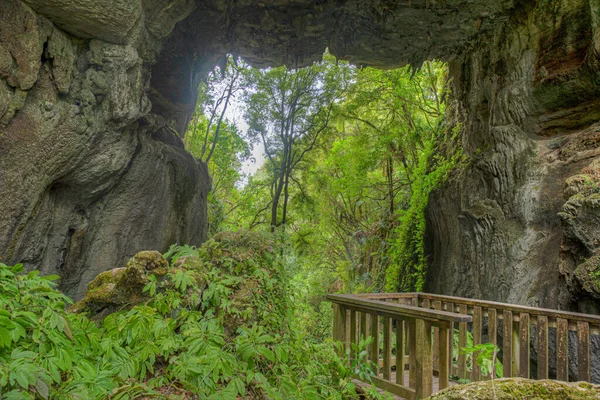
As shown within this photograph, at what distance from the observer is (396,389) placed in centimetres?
341

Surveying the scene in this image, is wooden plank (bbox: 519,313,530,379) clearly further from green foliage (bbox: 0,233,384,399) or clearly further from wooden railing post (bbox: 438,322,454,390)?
green foliage (bbox: 0,233,384,399)

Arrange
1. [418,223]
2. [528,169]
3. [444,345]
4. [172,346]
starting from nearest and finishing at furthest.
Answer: [172,346] → [444,345] → [528,169] → [418,223]

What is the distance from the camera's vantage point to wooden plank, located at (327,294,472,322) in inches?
115

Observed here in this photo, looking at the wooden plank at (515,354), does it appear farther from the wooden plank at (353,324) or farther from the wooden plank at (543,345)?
the wooden plank at (353,324)

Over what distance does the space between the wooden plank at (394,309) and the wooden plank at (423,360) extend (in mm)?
89

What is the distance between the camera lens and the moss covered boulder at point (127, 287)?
3119 mm

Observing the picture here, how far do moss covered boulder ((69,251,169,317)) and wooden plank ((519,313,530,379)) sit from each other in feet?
11.7

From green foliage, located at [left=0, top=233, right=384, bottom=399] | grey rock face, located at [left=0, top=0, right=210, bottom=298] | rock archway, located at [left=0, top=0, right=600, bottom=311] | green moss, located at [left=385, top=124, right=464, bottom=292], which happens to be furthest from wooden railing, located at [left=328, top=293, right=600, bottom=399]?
grey rock face, located at [left=0, top=0, right=210, bottom=298]

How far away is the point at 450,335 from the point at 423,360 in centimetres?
41

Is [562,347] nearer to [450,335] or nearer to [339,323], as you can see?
[450,335]

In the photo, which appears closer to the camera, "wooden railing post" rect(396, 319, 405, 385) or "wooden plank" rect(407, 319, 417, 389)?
"wooden plank" rect(407, 319, 417, 389)

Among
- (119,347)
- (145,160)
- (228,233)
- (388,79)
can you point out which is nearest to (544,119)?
(388,79)

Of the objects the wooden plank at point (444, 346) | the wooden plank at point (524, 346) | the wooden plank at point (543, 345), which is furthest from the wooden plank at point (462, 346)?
the wooden plank at point (444, 346)

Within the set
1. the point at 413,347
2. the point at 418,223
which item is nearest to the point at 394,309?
the point at 413,347
